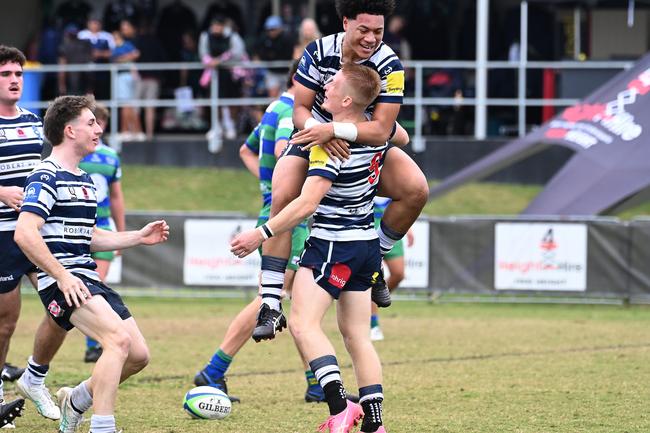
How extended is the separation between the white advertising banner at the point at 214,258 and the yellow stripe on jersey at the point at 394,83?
31.8 feet

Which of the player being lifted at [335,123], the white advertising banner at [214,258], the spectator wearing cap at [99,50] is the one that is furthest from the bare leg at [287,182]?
the spectator wearing cap at [99,50]

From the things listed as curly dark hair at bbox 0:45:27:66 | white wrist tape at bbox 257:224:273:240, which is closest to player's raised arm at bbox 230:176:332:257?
white wrist tape at bbox 257:224:273:240

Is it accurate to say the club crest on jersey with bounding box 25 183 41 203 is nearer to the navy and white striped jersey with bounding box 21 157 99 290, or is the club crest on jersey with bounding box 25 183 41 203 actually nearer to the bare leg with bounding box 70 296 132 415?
the navy and white striped jersey with bounding box 21 157 99 290

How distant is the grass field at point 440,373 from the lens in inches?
326

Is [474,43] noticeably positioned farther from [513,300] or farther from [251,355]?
[251,355]

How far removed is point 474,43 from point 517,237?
9.63m

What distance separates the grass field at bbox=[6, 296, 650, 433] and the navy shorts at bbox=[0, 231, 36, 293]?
93 cm

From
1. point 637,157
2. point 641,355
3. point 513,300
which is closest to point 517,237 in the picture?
point 513,300

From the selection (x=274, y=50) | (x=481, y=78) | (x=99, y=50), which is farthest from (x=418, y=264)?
(x=99, y=50)

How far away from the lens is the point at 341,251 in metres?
7.23

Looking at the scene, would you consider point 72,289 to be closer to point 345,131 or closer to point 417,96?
point 345,131

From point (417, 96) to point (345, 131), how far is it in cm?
1527

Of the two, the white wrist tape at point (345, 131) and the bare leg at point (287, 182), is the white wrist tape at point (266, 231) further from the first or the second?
the white wrist tape at point (345, 131)

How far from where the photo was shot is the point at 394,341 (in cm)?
1304
